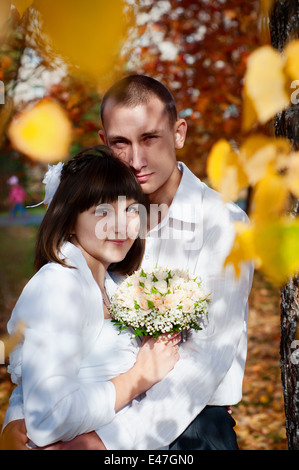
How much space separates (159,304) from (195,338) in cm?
34

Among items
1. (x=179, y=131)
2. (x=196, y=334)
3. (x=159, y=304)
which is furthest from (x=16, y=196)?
(x=159, y=304)

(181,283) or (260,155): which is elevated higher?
(260,155)

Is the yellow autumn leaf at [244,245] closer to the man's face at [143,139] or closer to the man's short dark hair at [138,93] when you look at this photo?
the man's face at [143,139]

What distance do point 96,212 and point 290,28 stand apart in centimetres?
118

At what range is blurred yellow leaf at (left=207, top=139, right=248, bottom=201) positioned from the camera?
38.8 inches

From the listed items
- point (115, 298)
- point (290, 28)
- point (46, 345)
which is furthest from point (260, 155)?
point (115, 298)

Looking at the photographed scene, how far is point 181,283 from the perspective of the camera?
2.25 meters

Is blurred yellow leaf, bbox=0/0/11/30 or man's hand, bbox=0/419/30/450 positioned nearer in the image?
blurred yellow leaf, bbox=0/0/11/30

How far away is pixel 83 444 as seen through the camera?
80.1 inches

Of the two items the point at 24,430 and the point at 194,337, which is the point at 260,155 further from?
the point at 24,430

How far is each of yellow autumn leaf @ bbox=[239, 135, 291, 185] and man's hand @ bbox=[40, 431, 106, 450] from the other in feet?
5.07

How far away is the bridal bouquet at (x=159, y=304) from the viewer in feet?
7.09

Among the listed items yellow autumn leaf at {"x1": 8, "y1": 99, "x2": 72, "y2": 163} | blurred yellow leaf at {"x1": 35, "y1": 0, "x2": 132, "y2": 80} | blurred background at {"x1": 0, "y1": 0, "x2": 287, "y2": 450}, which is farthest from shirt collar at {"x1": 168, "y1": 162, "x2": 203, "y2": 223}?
yellow autumn leaf at {"x1": 8, "y1": 99, "x2": 72, "y2": 163}

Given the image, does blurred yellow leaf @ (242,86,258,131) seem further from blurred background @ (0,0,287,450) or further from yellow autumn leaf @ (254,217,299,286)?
blurred background @ (0,0,287,450)
